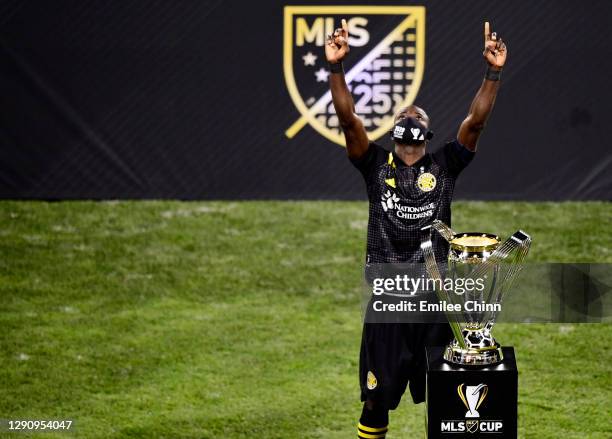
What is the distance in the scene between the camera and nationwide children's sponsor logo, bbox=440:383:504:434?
4879 millimetres

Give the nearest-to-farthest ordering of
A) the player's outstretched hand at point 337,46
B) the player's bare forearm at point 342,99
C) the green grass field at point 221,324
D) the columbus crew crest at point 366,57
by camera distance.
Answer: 1. the player's outstretched hand at point 337,46
2. the player's bare forearm at point 342,99
3. the green grass field at point 221,324
4. the columbus crew crest at point 366,57

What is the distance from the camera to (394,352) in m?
5.83

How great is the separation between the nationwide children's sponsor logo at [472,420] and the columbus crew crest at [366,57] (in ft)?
13.9

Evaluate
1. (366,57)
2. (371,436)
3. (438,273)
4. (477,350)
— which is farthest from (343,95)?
(366,57)

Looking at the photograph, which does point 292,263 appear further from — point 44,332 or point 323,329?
point 44,332

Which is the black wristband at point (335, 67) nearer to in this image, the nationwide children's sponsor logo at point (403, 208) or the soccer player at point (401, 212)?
the soccer player at point (401, 212)

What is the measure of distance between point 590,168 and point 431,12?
160 cm

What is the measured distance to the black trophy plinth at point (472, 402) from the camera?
16.0 ft

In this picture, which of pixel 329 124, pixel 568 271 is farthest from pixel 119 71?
pixel 568 271

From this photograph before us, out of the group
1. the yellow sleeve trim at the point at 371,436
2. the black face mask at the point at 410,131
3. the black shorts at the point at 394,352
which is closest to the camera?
the black face mask at the point at 410,131

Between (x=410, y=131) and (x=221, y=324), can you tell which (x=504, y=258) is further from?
(x=221, y=324)

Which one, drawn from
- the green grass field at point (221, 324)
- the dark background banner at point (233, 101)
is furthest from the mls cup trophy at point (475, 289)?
the dark background banner at point (233, 101)

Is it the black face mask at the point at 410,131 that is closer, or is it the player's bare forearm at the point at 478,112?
the player's bare forearm at the point at 478,112

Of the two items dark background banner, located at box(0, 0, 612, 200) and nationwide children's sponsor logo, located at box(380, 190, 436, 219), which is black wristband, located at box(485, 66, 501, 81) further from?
dark background banner, located at box(0, 0, 612, 200)
